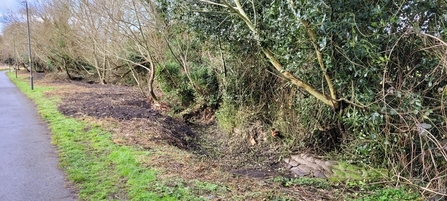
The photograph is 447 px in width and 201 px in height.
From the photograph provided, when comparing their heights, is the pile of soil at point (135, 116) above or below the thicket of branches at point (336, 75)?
below

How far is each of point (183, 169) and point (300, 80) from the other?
2.82m

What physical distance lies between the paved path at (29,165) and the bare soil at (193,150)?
1311 mm

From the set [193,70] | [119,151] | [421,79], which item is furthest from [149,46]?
[421,79]

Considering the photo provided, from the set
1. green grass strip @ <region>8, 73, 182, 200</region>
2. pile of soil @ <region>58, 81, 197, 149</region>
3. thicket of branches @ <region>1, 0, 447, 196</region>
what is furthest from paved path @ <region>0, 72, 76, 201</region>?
thicket of branches @ <region>1, 0, 447, 196</region>

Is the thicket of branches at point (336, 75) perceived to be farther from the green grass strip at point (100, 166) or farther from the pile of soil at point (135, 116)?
the green grass strip at point (100, 166)

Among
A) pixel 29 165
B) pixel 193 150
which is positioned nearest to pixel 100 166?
pixel 29 165

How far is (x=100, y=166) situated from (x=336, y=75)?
4381mm

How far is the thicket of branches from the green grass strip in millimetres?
3255

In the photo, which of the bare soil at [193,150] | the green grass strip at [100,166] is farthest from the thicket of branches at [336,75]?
the green grass strip at [100,166]

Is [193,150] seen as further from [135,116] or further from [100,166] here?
[100,166]

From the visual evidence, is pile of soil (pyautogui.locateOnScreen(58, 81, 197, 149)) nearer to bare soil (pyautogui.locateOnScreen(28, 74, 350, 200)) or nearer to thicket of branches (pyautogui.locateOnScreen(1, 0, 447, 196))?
bare soil (pyautogui.locateOnScreen(28, 74, 350, 200))

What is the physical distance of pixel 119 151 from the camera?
5766mm

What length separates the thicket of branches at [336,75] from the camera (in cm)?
432

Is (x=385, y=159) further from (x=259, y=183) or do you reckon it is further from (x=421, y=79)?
(x=259, y=183)
